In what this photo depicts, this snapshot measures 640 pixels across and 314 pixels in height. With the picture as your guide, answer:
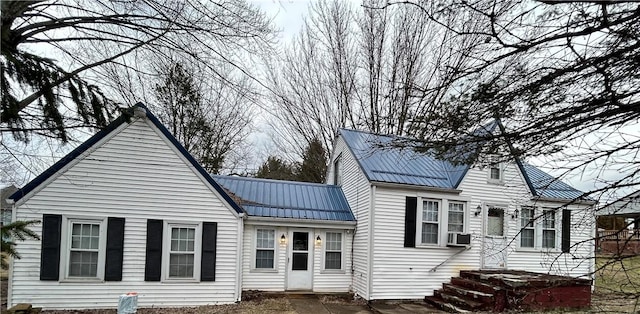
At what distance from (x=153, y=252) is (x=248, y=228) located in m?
2.68

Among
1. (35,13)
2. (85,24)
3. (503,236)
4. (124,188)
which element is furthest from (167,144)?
(503,236)

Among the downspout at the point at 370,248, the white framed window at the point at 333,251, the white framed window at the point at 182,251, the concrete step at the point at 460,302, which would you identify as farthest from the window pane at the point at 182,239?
the concrete step at the point at 460,302

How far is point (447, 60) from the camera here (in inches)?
148

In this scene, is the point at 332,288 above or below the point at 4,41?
below

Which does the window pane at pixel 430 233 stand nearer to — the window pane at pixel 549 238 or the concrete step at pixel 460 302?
the concrete step at pixel 460 302

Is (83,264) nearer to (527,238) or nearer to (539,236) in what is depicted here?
(527,238)

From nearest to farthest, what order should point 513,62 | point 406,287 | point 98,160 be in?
point 513,62
point 98,160
point 406,287

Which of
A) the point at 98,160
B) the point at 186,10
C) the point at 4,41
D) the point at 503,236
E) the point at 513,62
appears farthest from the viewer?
the point at 503,236

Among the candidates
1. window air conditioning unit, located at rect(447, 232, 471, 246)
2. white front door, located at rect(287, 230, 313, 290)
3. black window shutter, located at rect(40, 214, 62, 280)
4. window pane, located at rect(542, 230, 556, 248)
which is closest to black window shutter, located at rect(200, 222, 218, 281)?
white front door, located at rect(287, 230, 313, 290)

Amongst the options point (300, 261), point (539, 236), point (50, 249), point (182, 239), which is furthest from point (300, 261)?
point (539, 236)

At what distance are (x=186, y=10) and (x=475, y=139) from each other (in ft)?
11.2

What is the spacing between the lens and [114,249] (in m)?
9.75

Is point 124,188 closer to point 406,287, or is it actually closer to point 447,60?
point 406,287

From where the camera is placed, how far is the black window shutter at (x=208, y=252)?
10391 millimetres
